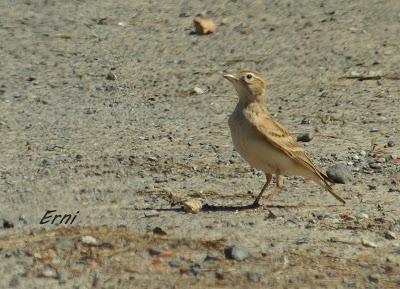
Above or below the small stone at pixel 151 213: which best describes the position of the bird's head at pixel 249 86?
above

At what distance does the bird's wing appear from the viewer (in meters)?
9.65

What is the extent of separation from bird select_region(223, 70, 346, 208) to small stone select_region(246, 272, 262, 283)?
1.93 m

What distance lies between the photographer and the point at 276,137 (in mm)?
9680

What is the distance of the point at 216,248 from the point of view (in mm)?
8273

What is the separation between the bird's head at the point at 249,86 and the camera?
10.2m

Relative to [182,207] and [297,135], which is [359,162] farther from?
[182,207]

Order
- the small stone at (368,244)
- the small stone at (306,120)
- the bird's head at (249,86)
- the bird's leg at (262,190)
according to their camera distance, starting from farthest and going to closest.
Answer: the small stone at (306,120) → the bird's head at (249,86) → the bird's leg at (262,190) → the small stone at (368,244)

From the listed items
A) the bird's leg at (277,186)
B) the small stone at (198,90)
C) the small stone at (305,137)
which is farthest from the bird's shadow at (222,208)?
the small stone at (198,90)

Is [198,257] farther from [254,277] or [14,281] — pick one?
[14,281]

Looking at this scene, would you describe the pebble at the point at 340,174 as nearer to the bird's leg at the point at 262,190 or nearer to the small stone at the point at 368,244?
the bird's leg at the point at 262,190

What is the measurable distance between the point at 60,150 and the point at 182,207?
2145mm

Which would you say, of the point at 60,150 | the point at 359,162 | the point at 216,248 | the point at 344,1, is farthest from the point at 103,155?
the point at 344,1

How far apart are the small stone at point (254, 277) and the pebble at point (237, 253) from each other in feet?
0.91

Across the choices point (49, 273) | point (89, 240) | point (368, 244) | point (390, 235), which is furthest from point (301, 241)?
point (49, 273)
